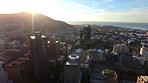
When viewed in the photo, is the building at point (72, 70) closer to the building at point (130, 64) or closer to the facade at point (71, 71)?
the facade at point (71, 71)

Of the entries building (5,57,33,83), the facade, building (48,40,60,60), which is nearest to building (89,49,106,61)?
building (48,40,60,60)

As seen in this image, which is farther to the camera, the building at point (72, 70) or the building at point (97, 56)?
the building at point (97, 56)

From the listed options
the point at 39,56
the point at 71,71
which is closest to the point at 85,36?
the point at 39,56

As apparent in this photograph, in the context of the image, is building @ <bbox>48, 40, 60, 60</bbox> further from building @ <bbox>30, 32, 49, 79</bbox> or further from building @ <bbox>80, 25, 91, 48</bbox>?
building @ <bbox>80, 25, 91, 48</bbox>

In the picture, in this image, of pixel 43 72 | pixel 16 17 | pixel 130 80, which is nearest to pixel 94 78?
pixel 130 80

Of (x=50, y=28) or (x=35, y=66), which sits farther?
(x=50, y=28)

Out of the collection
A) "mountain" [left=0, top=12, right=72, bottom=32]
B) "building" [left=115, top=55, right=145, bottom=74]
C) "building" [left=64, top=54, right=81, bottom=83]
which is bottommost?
"building" [left=115, top=55, right=145, bottom=74]

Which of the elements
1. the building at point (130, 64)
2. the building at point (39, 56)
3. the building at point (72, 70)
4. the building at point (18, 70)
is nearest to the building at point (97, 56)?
the building at point (130, 64)

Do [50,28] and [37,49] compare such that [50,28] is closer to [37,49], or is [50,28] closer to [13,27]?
[13,27]
